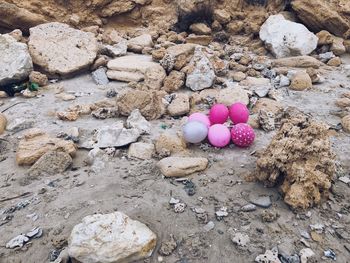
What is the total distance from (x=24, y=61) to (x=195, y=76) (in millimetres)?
2500

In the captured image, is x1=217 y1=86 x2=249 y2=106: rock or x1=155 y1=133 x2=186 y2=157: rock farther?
x1=217 y1=86 x2=249 y2=106: rock

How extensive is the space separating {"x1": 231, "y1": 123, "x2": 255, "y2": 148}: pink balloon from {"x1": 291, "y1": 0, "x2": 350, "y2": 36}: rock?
14.5 ft

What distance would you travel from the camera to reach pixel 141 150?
145 inches

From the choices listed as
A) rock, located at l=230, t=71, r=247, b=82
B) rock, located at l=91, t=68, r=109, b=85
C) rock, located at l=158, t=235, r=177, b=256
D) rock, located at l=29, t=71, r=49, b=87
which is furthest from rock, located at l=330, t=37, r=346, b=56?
rock, located at l=158, t=235, r=177, b=256

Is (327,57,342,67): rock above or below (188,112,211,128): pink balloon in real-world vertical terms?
below

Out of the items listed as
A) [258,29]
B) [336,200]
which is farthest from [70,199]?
[258,29]

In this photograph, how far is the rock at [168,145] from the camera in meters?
3.66

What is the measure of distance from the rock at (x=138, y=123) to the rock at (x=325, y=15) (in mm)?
4608

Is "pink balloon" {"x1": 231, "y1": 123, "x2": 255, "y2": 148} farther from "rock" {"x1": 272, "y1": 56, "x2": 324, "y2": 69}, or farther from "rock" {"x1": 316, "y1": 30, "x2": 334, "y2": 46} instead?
"rock" {"x1": 316, "y1": 30, "x2": 334, "y2": 46}

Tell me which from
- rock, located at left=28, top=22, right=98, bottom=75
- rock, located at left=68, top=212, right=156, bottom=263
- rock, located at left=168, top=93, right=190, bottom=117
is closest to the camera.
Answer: rock, located at left=68, top=212, right=156, bottom=263

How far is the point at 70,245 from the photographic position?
95.0 inches

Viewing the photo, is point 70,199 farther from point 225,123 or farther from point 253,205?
point 225,123

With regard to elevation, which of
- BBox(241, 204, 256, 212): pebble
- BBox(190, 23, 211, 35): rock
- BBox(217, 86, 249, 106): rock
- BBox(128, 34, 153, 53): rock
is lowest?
BBox(128, 34, 153, 53): rock

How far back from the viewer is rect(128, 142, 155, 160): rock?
11.9ft
